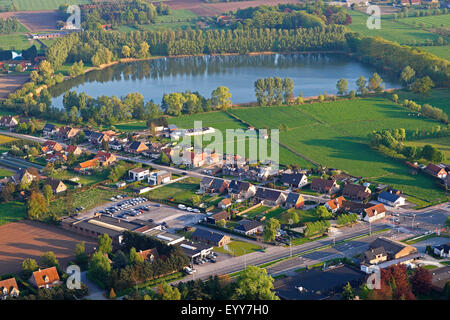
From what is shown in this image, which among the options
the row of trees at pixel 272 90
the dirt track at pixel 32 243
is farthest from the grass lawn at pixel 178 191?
the row of trees at pixel 272 90

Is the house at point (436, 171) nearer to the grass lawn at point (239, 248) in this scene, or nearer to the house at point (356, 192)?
the house at point (356, 192)

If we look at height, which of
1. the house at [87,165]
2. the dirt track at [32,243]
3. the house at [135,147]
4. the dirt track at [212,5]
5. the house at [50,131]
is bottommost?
the dirt track at [32,243]

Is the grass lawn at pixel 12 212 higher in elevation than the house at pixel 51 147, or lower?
lower

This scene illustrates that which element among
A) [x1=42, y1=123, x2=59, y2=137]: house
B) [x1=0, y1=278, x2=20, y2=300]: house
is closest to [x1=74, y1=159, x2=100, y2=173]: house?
[x1=42, y1=123, x2=59, y2=137]: house

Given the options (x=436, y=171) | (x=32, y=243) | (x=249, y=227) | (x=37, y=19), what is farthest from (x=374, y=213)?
(x=37, y=19)

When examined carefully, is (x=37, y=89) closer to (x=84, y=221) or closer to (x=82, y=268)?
(x=84, y=221)

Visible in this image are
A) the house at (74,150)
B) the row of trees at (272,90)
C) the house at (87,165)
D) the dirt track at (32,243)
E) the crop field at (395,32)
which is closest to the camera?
the dirt track at (32,243)

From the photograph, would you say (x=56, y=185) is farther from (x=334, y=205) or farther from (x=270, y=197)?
(x=334, y=205)
